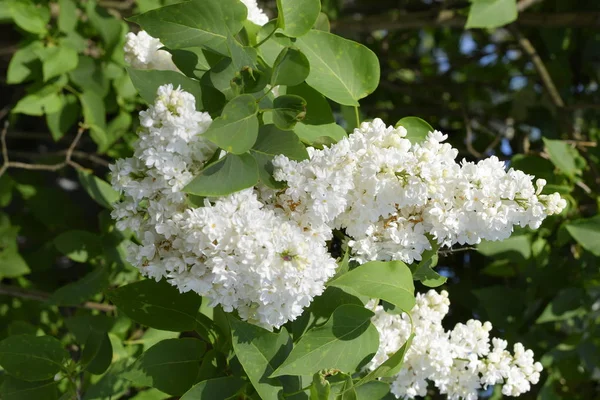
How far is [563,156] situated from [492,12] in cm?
42

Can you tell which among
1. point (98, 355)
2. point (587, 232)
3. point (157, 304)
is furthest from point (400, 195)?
point (587, 232)

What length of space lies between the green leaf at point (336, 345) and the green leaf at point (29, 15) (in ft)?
4.01

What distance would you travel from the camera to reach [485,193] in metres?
0.93

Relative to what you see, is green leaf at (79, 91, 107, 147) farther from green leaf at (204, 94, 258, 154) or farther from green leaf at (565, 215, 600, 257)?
green leaf at (565, 215, 600, 257)

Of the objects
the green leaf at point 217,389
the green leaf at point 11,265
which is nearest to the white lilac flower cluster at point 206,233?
the green leaf at point 217,389

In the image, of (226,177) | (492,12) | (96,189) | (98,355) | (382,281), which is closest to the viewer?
(226,177)

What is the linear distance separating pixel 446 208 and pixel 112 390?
76 cm

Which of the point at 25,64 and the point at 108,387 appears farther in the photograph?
the point at 25,64

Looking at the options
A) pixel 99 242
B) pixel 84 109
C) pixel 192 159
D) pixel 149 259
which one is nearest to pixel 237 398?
pixel 149 259

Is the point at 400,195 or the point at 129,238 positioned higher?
the point at 400,195

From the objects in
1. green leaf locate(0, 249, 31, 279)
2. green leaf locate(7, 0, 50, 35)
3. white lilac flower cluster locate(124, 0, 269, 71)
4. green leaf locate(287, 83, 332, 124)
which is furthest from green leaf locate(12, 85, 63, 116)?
green leaf locate(287, 83, 332, 124)

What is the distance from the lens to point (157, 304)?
1.10m

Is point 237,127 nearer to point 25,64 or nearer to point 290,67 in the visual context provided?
point 290,67

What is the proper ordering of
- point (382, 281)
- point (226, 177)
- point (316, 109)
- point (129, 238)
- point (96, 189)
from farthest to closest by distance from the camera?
point (129, 238)
point (96, 189)
point (316, 109)
point (382, 281)
point (226, 177)
